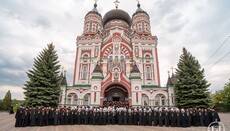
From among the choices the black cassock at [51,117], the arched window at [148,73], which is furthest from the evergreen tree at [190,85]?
the black cassock at [51,117]

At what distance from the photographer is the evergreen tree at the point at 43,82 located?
14898mm

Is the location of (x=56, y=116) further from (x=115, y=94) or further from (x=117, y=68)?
(x=115, y=94)

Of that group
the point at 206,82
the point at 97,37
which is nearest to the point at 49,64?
the point at 97,37

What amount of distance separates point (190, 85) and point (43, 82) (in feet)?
51.6

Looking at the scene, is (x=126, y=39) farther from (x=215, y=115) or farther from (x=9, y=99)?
(x=9, y=99)

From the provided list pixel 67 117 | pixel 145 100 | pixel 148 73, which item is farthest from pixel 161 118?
pixel 148 73

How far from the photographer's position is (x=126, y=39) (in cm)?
2584

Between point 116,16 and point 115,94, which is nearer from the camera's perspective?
point 115,94

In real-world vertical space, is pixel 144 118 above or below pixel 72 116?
below

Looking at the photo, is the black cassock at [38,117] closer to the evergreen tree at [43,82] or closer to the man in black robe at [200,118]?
the evergreen tree at [43,82]

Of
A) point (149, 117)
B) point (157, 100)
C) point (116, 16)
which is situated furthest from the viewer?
point (116, 16)

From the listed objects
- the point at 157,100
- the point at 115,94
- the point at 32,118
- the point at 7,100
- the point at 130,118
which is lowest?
the point at 130,118

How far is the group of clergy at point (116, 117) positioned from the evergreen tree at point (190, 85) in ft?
13.4

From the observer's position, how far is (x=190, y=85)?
15648 millimetres
